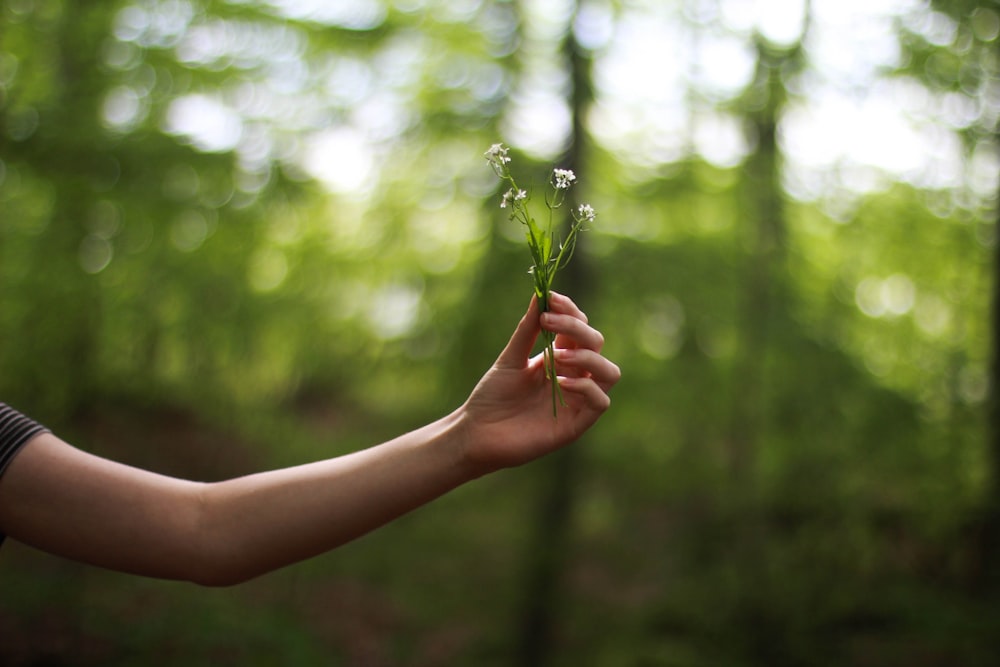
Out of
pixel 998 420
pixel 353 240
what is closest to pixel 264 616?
pixel 353 240

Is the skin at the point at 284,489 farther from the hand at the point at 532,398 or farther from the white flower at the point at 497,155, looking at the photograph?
the white flower at the point at 497,155

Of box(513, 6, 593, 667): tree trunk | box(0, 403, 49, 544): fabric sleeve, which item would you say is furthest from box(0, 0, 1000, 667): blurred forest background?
box(0, 403, 49, 544): fabric sleeve

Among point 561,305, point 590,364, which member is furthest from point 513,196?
point 590,364

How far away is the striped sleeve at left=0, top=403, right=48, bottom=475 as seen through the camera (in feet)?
4.68

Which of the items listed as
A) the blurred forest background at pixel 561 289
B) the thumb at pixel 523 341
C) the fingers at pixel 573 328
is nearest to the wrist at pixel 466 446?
the thumb at pixel 523 341

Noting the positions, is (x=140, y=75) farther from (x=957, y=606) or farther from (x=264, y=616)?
(x=957, y=606)

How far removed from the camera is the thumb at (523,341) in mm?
1481

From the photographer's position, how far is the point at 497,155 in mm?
1589

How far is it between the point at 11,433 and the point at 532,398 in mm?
1016

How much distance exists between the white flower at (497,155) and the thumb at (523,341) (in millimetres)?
295

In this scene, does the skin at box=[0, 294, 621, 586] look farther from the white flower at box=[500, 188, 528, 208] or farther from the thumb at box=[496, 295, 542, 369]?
the white flower at box=[500, 188, 528, 208]

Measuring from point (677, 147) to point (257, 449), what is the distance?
6.26 meters

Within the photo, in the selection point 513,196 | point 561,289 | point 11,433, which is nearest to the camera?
point 11,433

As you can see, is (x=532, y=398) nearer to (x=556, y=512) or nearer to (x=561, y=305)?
(x=561, y=305)
